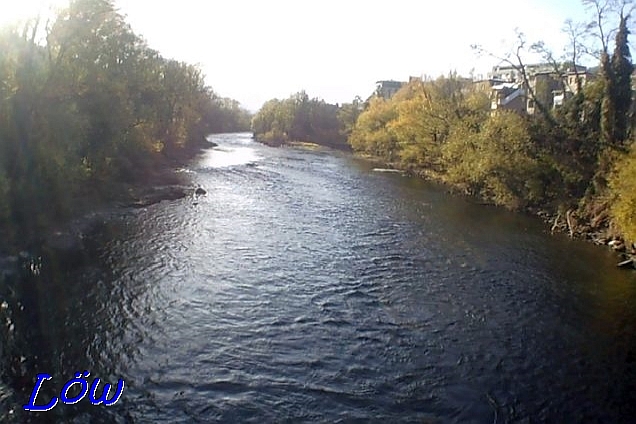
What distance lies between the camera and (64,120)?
27141 millimetres

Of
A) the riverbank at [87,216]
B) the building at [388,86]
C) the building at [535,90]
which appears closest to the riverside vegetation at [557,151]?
the building at [535,90]

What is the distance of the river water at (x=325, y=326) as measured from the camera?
12.6 metres

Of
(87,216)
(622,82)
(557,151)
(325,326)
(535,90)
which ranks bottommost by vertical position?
(325,326)

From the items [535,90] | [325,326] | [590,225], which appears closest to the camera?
[325,326]

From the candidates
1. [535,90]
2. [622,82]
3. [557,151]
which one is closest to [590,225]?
[557,151]

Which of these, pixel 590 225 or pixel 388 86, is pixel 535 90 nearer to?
pixel 590 225

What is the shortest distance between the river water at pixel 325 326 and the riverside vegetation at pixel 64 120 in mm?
3198

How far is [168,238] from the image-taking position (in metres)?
26.6

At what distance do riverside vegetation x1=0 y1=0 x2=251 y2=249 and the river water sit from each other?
10.5 ft

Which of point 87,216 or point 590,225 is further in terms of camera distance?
point 590,225

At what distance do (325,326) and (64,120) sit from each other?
18401 mm

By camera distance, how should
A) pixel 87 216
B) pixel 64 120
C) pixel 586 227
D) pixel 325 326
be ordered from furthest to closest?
1. pixel 586 227
2. pixel 87 216
3. pixel 64 120
4. pixel 325 326

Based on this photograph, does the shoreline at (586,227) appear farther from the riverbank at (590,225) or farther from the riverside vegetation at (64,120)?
the riverside vegetation at (64,120)

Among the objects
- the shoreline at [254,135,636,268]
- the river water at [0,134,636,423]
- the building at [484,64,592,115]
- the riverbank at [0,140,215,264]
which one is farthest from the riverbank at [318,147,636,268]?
the building at [484,64,592,115]
